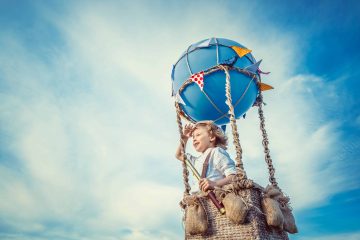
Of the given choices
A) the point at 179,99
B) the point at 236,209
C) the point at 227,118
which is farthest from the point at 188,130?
the point at 236,209

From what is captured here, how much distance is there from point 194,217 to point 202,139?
53.9 inches

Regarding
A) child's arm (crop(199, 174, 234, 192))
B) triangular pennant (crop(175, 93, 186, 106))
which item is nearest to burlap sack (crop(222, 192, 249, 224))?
child's arm (crop(199, 174, 234, 192))

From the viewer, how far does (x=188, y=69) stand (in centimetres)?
448

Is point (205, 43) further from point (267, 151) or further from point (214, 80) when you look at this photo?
point (267, 151)

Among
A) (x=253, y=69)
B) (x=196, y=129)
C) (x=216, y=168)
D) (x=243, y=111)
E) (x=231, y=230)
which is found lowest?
(x=231, y=230)

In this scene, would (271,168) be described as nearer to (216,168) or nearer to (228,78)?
(216,168)

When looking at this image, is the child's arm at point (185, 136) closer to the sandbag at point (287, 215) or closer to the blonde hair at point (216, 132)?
the blonde hair at point (216, 132)

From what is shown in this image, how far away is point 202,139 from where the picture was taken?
416cm

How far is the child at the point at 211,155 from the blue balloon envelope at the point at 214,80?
0.35 meters

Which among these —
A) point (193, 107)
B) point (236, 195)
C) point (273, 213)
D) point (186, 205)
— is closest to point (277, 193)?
point (273, 213)

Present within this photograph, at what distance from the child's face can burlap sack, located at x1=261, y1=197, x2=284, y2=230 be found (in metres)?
1.33

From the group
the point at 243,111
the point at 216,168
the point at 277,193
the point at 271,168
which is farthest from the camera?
the point at 243,111

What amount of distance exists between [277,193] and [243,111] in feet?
5.50

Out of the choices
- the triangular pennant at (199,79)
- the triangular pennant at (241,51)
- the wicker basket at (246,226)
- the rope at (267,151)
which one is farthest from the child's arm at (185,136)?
the triangular pennant at (241,51)
